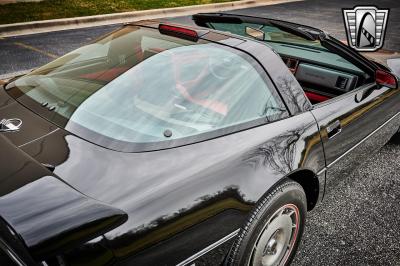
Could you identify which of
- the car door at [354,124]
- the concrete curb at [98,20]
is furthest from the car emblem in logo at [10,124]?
the concrete curb at [98,20]

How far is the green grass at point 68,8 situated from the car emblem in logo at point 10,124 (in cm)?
716

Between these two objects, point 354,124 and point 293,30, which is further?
point 354,124

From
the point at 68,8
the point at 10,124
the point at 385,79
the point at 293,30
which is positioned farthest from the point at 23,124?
the point at 68,8

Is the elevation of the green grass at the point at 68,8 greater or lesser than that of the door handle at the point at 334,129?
greater

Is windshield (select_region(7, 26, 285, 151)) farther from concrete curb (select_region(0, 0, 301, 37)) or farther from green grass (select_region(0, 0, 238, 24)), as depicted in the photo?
green grass (select_region(0, 0, 238, 24))

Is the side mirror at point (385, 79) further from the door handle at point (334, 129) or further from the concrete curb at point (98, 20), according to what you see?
the concrete curb at point (98, 20)

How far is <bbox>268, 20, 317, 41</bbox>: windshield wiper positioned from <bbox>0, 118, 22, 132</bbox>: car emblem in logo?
Result: 1768 millimetres

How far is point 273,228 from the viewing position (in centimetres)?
198

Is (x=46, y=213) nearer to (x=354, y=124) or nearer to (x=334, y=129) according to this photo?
(x=334, y=129)

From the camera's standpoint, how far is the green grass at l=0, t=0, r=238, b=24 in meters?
8.32

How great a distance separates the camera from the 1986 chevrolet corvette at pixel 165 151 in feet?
4.03

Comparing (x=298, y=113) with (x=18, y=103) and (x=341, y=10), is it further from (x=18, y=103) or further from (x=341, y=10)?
(x=341, y=10)

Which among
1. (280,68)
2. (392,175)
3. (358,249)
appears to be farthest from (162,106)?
(392,175)

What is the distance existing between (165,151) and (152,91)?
1.37 ft
